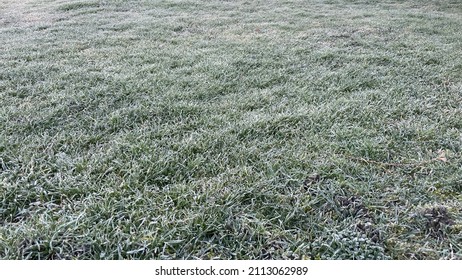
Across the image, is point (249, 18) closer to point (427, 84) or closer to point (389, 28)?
point (389, 28)

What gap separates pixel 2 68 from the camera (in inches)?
135

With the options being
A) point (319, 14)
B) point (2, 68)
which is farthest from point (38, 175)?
point (319, 14)

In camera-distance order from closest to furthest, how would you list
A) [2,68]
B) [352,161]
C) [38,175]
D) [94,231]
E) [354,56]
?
[94,231] → [38,175] → [352,161] → [2,68] → [354,56]

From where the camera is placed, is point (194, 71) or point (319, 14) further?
point (319, 14)

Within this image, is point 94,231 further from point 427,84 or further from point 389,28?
point 389,28

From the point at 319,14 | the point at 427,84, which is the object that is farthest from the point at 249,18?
the point at 427,84

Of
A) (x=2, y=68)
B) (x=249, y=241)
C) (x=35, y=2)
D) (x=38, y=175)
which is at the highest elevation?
(x=35, y=2)

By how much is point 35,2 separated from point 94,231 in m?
7.47

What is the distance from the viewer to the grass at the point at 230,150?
153 centimetres

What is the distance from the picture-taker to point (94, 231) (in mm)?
1523

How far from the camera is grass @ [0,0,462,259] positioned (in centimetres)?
153

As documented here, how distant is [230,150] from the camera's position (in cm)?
213

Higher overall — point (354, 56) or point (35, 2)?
point (35, 2)

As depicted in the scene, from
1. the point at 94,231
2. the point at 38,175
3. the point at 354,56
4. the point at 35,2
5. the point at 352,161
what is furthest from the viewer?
the point at 35,2
